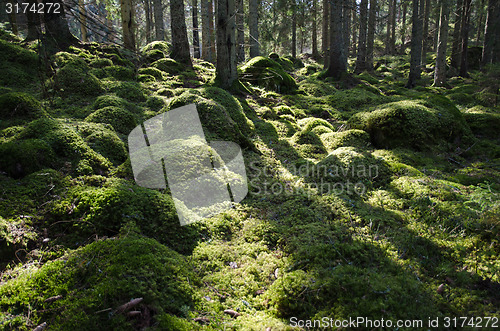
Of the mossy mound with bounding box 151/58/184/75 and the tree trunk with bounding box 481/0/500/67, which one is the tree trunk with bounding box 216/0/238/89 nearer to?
the mossy mound with bounding box 151/58/184/75

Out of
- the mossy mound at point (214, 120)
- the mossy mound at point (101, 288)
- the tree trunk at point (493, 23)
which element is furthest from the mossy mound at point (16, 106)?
the tree trunk at point (493, 23)

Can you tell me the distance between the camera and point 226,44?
30.0ft

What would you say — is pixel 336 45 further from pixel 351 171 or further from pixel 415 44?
pixel 351 171

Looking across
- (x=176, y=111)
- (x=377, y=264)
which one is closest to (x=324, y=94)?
(x=176, y=111)

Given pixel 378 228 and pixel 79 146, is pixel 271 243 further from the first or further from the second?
pixel 79 146

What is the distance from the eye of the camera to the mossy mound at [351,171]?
5250mm

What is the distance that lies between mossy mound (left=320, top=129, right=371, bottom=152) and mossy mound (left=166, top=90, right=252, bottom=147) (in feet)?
7.29

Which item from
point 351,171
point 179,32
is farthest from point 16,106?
Answer: point 179,32

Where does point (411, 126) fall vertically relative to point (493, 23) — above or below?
below

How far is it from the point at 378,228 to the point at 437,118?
16.4 ft

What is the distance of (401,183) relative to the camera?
5.03 metres

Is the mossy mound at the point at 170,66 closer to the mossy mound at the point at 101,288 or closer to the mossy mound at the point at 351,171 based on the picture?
the mossy mound at the point at 351,171

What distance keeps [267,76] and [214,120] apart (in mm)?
6535

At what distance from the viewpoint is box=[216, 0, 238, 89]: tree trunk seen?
8.81m
